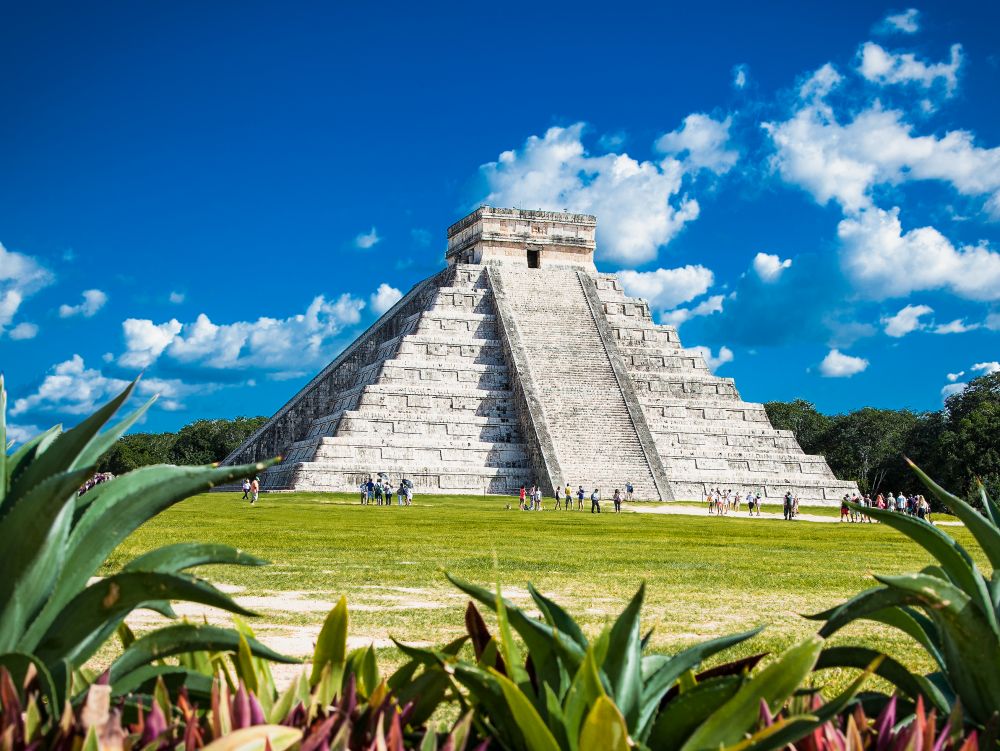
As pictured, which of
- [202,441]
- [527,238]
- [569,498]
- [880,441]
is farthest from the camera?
[202,441]

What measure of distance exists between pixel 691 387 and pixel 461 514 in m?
15.4

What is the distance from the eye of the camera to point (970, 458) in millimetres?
50969

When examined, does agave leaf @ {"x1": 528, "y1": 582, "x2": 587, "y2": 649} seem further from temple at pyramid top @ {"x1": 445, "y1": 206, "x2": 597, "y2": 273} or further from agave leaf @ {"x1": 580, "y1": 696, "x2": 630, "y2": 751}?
temple at pyramid top @ {"x1": 445, "y1": 206, "x2": 597, "y2": 273}

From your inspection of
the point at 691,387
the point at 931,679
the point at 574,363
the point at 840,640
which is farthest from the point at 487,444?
the point at 931,679

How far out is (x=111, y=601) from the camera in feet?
7.84

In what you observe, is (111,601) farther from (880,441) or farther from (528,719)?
(880,441)

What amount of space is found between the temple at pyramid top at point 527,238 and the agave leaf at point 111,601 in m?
38.0

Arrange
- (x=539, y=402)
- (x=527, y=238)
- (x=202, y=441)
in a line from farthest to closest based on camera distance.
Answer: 1. (x=202, y=441)
2. (x=527, y=238)
3. (x=539, y=402)

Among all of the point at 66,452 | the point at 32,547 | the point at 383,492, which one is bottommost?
the point at 32,547

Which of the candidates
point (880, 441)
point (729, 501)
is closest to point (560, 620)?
point (729, 501)

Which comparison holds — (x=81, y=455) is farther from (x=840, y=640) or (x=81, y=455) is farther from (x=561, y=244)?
(x=561, y=244)

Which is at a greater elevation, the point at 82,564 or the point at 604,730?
the point at 82,564

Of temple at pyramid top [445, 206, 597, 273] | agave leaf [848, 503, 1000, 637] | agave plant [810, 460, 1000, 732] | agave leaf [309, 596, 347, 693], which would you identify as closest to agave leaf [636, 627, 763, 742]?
agave plant [810, 460, 1000, 732]

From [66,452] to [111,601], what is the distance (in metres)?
0.36
